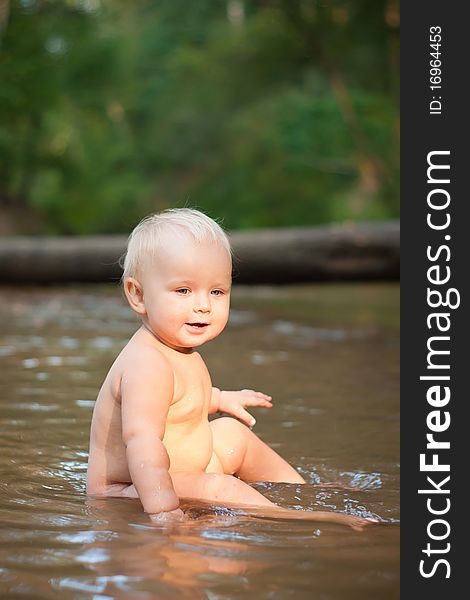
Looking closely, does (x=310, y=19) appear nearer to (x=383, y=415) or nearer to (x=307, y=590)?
(x=383, y=415)

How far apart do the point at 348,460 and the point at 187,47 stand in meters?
18.2

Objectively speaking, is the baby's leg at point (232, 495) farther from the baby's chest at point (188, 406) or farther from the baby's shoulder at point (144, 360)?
the baby's shoulder at point (144, 360)

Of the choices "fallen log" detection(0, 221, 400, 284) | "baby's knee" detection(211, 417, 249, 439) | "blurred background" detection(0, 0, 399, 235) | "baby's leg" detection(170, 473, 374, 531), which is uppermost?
"blurred background" detection(0, 0, 399, 235)

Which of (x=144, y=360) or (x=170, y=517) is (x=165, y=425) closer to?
(x=144, y=360)

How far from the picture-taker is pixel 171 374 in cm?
254

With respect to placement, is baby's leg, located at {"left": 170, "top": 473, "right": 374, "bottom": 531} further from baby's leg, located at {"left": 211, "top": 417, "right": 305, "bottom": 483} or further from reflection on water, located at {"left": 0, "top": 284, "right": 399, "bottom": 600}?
baby's leg, located at {"left": 211, "top": 417, "right": 305, "bottom": 483}

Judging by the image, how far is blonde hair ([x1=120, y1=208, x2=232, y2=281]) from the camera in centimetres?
256

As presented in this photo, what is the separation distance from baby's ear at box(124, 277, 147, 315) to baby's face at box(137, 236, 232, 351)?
0.03m

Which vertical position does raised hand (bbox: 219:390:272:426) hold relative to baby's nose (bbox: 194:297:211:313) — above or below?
below

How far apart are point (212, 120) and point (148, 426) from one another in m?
17.8

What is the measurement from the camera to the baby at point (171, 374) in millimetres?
2438

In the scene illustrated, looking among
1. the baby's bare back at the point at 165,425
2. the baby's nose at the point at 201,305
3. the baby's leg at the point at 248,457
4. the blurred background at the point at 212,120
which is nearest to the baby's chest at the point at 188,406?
the baby's bare back at the point at 165,425

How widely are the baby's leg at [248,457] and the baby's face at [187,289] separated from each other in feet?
1.02

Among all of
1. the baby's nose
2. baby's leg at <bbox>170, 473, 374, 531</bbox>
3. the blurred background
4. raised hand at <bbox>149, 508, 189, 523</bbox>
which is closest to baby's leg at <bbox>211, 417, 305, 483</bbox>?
baby's leg at <bbox>170, 473, 374, 531</bbox>
